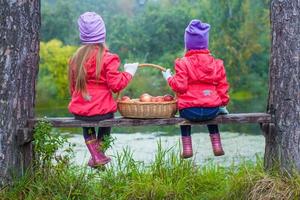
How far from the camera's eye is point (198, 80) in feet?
14.7

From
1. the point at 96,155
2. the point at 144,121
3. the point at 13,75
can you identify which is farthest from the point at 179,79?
the point at 13,75

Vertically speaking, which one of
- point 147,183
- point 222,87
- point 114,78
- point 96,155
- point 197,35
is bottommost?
point 147,183

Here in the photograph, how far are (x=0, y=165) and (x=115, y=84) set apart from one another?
3.08ft

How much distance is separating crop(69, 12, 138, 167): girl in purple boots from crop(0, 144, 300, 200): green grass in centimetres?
18

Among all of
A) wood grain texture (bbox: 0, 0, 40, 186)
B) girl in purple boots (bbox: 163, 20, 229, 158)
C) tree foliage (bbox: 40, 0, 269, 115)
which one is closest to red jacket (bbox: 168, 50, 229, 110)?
girl in purple boots (bbox: 163, 20, 229, 158)

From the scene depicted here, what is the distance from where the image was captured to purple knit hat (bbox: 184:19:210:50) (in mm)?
4504

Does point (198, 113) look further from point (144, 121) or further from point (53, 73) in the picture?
point (53, 73)

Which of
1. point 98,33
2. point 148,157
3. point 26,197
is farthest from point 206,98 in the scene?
point 148,157

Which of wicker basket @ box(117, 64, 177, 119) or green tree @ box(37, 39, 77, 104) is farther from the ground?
wicker basket @ box(117, 64, 177, 119)

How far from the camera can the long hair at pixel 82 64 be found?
4387mm

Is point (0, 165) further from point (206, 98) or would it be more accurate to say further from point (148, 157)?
point (148, 157)

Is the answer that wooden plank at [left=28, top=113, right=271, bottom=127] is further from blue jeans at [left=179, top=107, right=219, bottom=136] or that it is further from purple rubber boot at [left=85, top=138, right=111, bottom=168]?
purple rubber boot at [left=85, top=138, right=111, bottom=168]

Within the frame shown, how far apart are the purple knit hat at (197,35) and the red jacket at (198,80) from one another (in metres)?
0.04

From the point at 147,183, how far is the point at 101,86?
736mm
